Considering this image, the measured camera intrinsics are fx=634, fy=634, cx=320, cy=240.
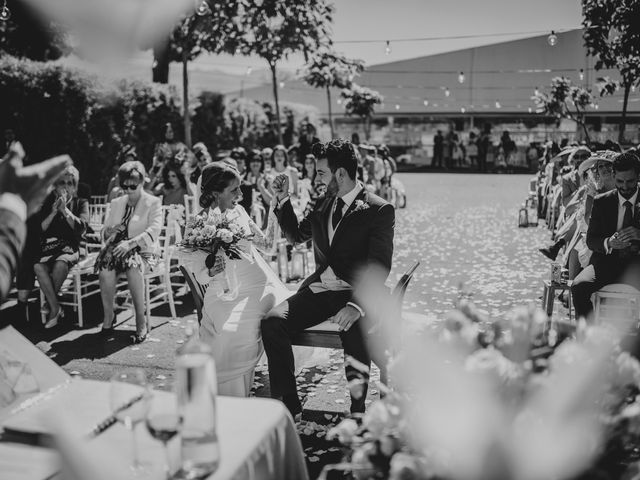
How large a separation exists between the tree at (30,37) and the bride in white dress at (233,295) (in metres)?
17.5

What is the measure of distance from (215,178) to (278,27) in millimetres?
11115

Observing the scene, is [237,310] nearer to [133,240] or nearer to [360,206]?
[360,206]

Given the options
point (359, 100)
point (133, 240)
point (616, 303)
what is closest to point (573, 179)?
point (616, 303)

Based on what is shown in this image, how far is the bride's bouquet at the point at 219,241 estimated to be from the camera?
192 inches

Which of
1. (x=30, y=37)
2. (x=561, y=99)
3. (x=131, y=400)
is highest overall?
(x=30, y=37)

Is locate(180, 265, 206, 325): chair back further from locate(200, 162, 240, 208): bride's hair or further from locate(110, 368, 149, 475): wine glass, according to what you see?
locate(110, 368, 149, 475): wine glass

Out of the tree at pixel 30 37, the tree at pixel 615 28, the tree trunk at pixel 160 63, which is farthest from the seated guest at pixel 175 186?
the tree at pixel 30 37

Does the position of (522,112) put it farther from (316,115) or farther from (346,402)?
(346,402)

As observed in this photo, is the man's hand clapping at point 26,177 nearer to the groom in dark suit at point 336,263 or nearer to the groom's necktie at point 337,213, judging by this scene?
the groom in dark suit at point 336,263

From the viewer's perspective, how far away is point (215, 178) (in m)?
5.21

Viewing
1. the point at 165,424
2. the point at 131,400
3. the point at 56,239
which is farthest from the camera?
the point at 56,239

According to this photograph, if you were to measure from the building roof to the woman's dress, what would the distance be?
35821 mm

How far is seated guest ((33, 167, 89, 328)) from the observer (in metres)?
7.07

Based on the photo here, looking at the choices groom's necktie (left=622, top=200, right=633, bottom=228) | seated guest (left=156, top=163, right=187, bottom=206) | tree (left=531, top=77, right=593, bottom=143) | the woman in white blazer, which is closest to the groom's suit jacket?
groom's necktie (left=622, top=200, right=633, bottom=228)
